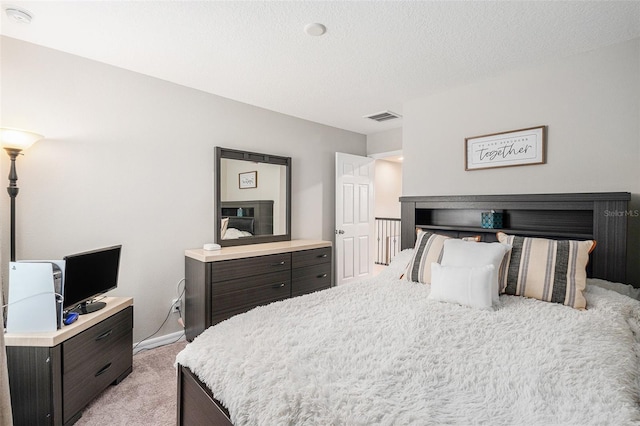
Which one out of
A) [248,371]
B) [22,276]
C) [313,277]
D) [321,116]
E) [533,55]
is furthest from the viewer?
[321,116]

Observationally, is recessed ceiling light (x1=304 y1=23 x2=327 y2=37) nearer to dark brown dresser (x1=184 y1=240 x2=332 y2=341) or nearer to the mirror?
the mirror

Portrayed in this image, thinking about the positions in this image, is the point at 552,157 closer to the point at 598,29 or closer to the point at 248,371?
the point at 598,29

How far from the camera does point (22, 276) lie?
168 cm

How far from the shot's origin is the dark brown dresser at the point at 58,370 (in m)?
1.61

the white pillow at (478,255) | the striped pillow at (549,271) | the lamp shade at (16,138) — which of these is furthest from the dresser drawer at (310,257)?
the lamp shade at (16,138)

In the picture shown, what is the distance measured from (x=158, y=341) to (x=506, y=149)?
3.62 meters

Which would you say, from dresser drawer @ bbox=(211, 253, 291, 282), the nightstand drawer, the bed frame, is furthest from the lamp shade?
the bed frame

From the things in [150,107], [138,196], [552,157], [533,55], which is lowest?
[138,196]

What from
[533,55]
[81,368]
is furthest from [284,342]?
[533,55]

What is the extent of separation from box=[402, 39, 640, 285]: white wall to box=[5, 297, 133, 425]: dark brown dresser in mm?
3098

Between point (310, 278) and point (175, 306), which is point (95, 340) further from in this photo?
point (310, 278)

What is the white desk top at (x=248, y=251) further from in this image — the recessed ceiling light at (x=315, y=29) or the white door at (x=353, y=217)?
the recessed ceiling light at (x=315, y=29)

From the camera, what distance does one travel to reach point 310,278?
360 centimetres

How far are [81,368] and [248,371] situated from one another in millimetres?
1401
